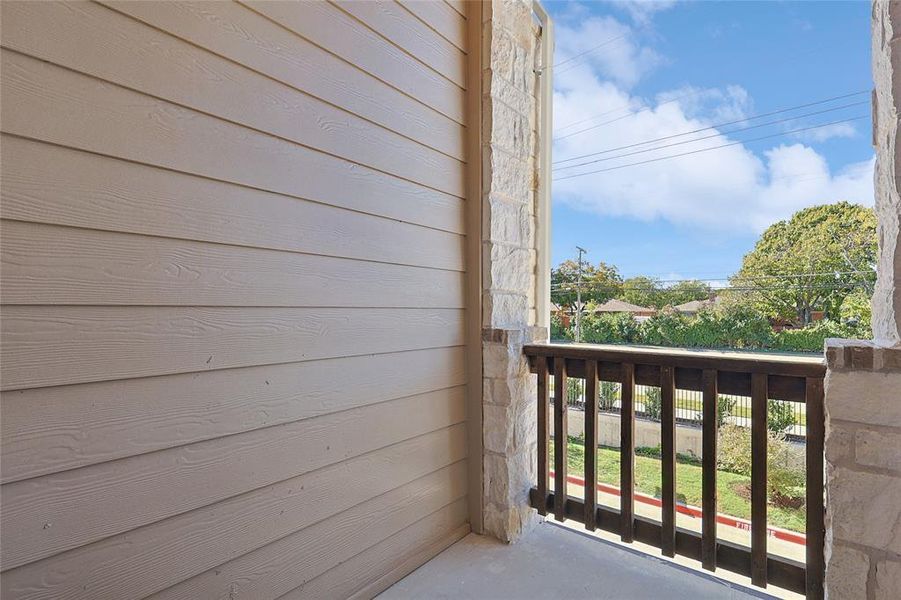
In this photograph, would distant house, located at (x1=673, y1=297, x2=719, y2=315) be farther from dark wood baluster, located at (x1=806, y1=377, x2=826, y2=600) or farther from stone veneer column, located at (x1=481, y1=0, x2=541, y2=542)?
stone veneer column, located at (x1=481, y1=0, x2=541, y2=542)

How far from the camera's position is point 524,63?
2.30 m

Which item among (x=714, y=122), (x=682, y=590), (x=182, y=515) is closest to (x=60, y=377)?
(x=182, y=515)

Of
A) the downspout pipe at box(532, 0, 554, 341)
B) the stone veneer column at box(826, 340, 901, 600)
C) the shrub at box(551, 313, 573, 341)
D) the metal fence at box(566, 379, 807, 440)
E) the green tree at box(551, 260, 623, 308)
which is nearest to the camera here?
the stone veneer column at box(826, 340, 901, 600)

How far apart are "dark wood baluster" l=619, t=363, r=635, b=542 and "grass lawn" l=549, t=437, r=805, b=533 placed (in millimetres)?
199

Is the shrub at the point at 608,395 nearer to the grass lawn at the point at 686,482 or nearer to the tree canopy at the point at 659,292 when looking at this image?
the grass lawn at the point at 686,482

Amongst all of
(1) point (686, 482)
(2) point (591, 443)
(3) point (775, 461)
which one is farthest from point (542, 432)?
(1) point (686, 482)

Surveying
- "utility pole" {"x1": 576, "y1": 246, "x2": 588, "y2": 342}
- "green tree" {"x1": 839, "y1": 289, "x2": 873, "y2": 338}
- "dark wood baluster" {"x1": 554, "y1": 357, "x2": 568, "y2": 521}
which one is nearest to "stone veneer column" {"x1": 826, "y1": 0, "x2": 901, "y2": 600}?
"green tree" {"x1": 839, "y1": 289, "x2": 873, "y2": 338}

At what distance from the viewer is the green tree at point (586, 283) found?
88.6 inches

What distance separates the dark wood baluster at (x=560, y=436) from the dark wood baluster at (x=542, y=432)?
57 mm

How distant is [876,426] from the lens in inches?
47.7

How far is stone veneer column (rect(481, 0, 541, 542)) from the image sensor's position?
1.99 m

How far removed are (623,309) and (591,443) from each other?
675 millimetres

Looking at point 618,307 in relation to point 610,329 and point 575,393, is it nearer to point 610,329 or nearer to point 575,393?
point 610,329

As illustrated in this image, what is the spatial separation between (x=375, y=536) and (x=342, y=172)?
1.36 metres
